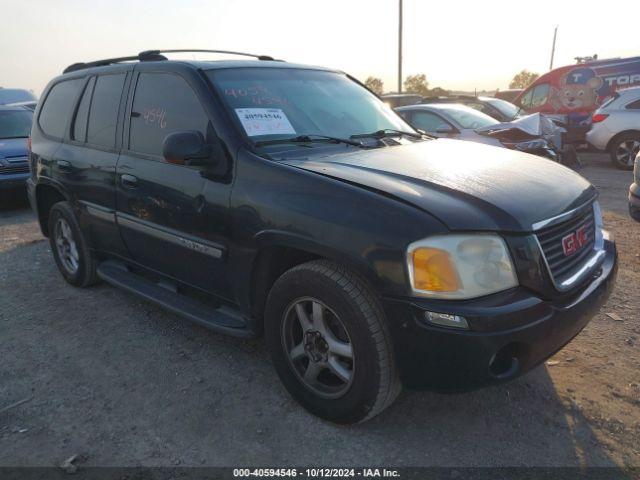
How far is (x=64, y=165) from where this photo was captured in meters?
4.24

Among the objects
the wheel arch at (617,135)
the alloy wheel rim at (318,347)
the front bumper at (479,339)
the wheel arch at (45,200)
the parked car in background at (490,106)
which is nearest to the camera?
the front bumper at (479,339)

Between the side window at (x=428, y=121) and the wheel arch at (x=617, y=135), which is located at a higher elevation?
the side window at (x=428, y=121)

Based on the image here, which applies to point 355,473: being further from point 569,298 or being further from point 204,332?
point 204,332

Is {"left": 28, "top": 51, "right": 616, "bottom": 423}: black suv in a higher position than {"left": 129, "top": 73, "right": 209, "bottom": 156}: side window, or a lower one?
lower

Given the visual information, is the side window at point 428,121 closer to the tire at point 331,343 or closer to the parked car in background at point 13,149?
the parked car in background at point 13,149

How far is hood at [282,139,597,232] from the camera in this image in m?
2.26

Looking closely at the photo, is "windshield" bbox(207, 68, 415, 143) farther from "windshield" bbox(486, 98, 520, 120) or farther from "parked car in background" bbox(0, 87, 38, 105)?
"parked car in background" bbox(0, 87, 38, 105)

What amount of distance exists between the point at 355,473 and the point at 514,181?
5.16 ft

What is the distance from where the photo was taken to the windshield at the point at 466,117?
8469mm

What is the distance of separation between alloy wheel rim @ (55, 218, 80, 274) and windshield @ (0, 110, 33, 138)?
5510 millimetres

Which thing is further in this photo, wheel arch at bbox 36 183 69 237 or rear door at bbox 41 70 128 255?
wheel arch at bbox 36 183 69 237

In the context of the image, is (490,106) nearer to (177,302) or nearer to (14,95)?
(177,302)

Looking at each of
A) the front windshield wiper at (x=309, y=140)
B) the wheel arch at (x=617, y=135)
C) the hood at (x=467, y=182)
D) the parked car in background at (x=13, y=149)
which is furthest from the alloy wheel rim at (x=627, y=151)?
the parked car in background at (x=13, y=149)

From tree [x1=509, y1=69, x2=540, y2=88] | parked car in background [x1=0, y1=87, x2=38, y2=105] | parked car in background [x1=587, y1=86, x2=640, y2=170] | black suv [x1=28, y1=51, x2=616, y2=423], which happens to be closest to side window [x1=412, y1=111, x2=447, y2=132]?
parked car in background [x1=587, y1=86, x2=640, y2=170]
